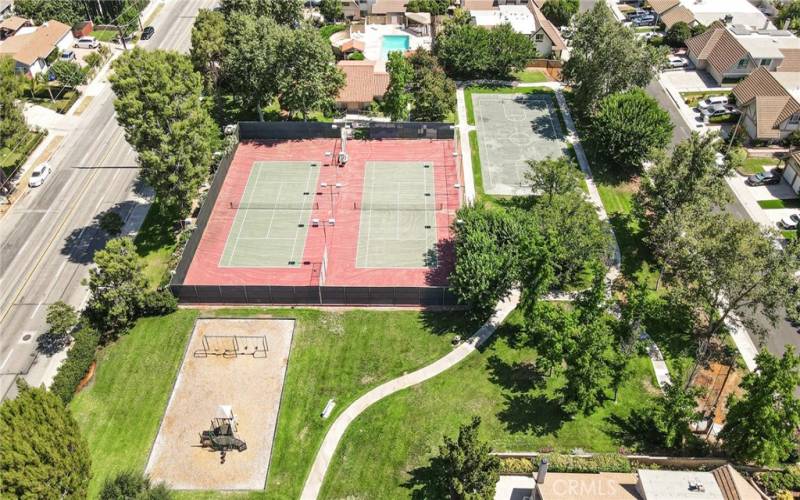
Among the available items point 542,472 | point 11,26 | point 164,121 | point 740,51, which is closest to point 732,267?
point 542,472

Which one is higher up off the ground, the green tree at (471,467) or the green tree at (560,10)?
the green tree at (560,10)

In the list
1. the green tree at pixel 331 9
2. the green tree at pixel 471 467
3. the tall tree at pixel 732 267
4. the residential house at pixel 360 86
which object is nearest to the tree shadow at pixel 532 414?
the green tree at pixel 471 467

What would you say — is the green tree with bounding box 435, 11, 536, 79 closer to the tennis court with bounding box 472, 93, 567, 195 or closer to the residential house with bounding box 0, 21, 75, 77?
the tennis court with bounding box 472, 93, 567, 195

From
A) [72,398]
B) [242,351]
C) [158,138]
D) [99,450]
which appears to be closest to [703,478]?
[242,351]

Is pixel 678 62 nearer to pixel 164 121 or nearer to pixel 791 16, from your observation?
pixel 791 16

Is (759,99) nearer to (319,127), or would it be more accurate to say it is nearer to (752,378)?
(752,378)

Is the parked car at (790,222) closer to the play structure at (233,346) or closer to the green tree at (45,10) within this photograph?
the play structure at (233,346)
